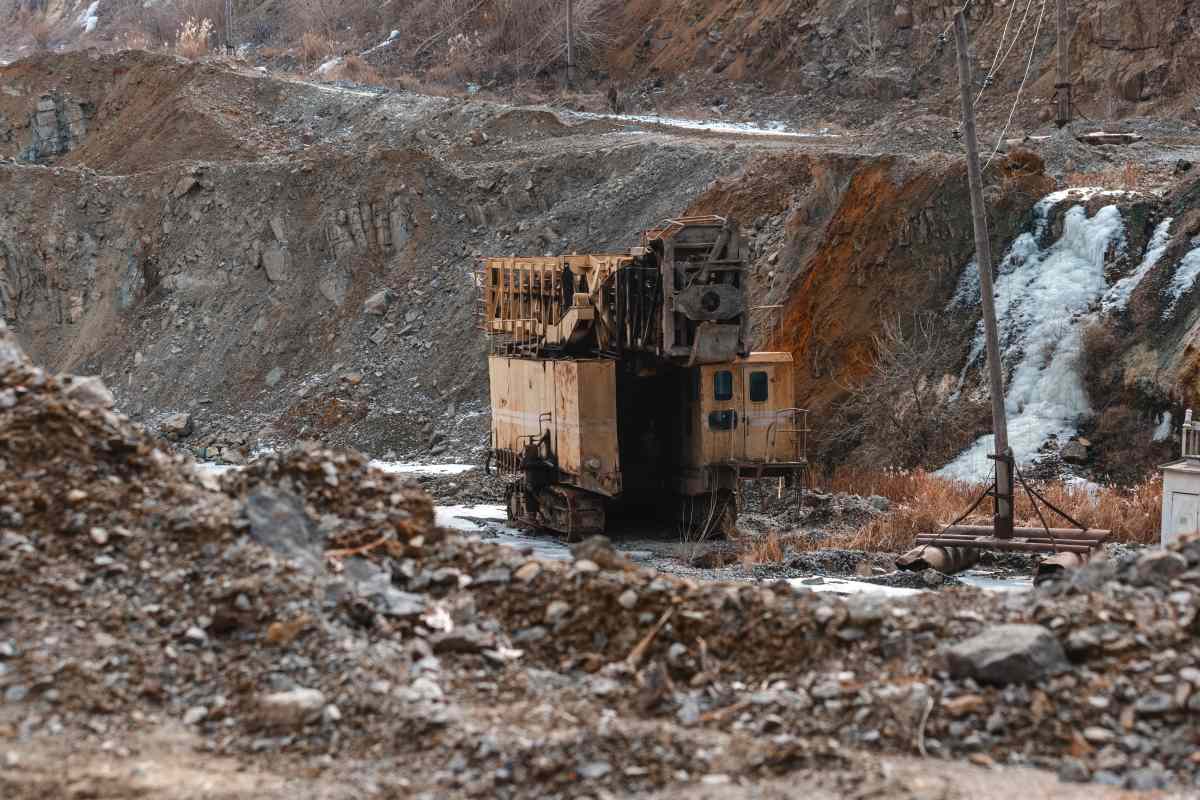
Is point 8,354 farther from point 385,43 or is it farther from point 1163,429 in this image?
point 385,43

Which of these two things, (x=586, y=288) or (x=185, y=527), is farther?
(x=586, y=288)

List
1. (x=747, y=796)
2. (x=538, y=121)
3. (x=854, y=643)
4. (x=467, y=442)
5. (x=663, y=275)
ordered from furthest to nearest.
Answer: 1. (x=538, y=121)
2. (x=467, y=442)
3. (x=663, y=275)
4. (x=854, y=643)
5. (x=747, y=796)

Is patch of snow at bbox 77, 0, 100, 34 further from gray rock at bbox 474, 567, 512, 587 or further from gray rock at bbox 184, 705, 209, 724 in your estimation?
gray rock at bbox 184, 705, 209, 724

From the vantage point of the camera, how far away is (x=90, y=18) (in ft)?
247

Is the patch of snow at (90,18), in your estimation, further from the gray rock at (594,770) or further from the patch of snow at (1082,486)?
the gray rock at (594,770)

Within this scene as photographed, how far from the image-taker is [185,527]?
29.9 feet

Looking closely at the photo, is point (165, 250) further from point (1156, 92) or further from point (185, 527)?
point (185, 527)

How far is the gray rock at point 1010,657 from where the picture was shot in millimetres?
7891

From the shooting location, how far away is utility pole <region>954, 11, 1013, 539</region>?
16203 mm

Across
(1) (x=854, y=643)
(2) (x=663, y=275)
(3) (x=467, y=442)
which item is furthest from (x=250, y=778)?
(3) (x=467, y=442)

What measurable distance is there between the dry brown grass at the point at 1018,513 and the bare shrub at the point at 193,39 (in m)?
36.6

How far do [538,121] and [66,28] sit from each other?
147ft

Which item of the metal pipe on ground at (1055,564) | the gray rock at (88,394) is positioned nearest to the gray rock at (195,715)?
the gray rock at (88,394)

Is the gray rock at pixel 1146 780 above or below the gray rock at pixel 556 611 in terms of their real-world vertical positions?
below
